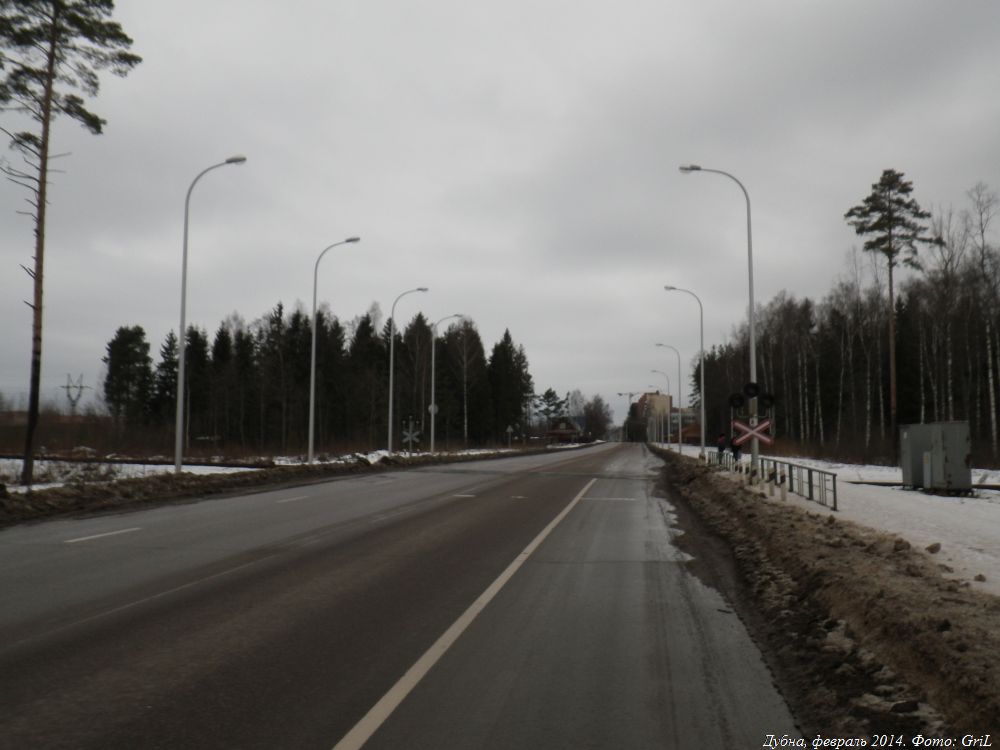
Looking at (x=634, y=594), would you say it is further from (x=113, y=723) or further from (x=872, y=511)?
(x=872, y=511)

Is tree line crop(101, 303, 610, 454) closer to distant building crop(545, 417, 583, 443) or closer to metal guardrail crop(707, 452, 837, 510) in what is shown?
metal guardrail crop(707, 452, 837, 510)

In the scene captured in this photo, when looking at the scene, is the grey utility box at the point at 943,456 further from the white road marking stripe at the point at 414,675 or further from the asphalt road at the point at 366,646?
the white road marking stripe at the point at 414,675

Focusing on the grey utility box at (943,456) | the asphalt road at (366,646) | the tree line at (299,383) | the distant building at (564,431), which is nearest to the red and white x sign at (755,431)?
the grey utility box at (943,456)

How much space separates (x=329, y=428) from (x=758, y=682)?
89.7 meters

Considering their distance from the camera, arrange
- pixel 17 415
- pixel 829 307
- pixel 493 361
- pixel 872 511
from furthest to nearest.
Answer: pixel 493 361 < pixel 829 307 < pixel 17 415 < pixel 872 511

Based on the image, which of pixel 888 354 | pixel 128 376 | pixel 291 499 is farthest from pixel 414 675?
pixel 128 376

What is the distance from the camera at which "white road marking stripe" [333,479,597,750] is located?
4266mm

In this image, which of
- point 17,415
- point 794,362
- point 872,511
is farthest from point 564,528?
point 794,362

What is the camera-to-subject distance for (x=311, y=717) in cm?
454

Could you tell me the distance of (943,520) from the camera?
1609cm

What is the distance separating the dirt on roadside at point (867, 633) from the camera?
455 cm

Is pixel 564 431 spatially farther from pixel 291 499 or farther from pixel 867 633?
pixel 867 633

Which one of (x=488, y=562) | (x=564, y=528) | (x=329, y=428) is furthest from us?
(x=329, y=428)

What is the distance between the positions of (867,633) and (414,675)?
3637 millimetres
